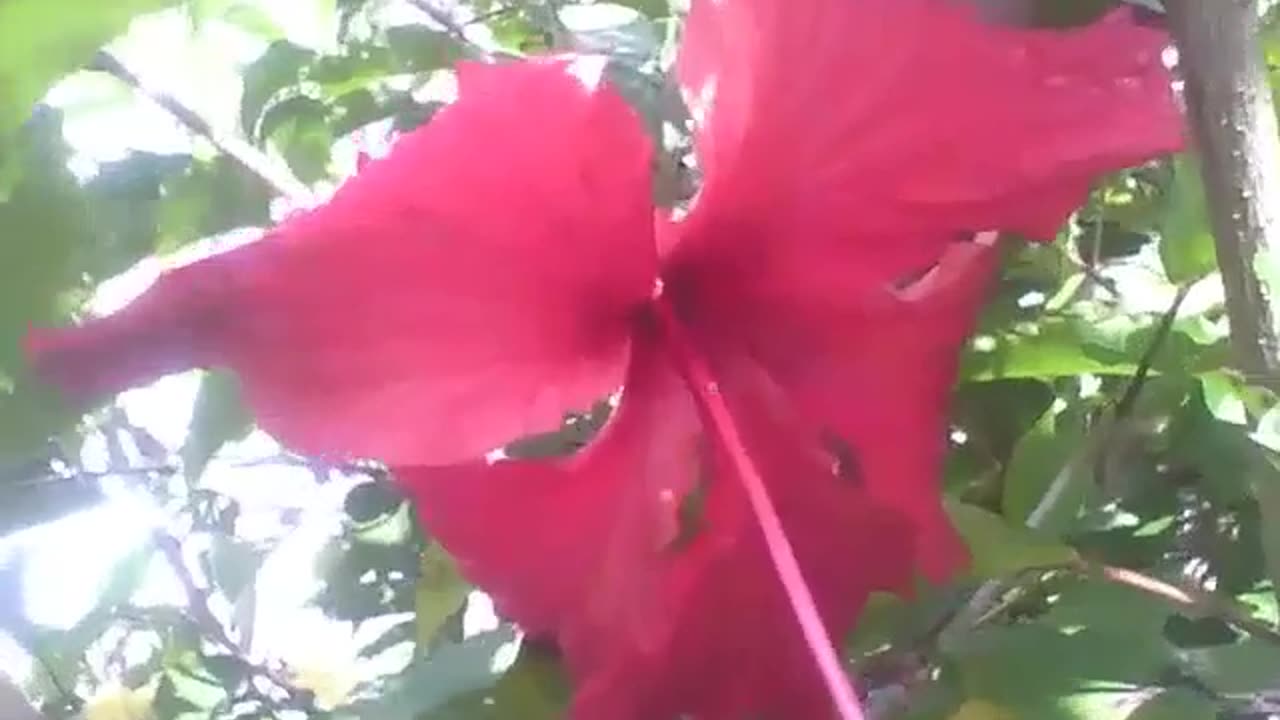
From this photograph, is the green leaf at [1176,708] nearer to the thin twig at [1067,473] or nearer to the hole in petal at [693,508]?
the thin twig at [1067,473]

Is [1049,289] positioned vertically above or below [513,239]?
below

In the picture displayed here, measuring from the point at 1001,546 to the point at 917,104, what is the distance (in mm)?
178

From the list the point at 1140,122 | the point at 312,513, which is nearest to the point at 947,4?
the point at 1140,122

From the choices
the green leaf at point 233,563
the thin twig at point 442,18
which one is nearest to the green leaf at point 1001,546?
the thin twig at point 442,18

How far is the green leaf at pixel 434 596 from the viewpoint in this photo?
542 mm

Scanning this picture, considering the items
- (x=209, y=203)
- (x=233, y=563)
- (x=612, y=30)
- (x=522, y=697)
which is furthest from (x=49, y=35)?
(x=233, y=563)

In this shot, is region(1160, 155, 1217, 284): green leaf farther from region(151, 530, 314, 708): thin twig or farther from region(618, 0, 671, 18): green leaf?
region(151, 530, 314, 708): thin twig

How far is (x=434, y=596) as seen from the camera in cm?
56

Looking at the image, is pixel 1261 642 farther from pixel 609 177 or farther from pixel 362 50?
pixel 362 50

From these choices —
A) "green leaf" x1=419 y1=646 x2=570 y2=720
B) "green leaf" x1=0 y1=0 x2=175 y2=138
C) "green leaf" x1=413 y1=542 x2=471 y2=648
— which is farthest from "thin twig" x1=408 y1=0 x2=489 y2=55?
A: "green leaf" x1=0 y1=0 x2=175 y2=138

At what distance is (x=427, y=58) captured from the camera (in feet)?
2.20

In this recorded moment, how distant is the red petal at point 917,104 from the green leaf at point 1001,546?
0.50ft

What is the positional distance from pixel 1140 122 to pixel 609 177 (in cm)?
7

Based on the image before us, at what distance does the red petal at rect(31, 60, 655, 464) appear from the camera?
220 mm
